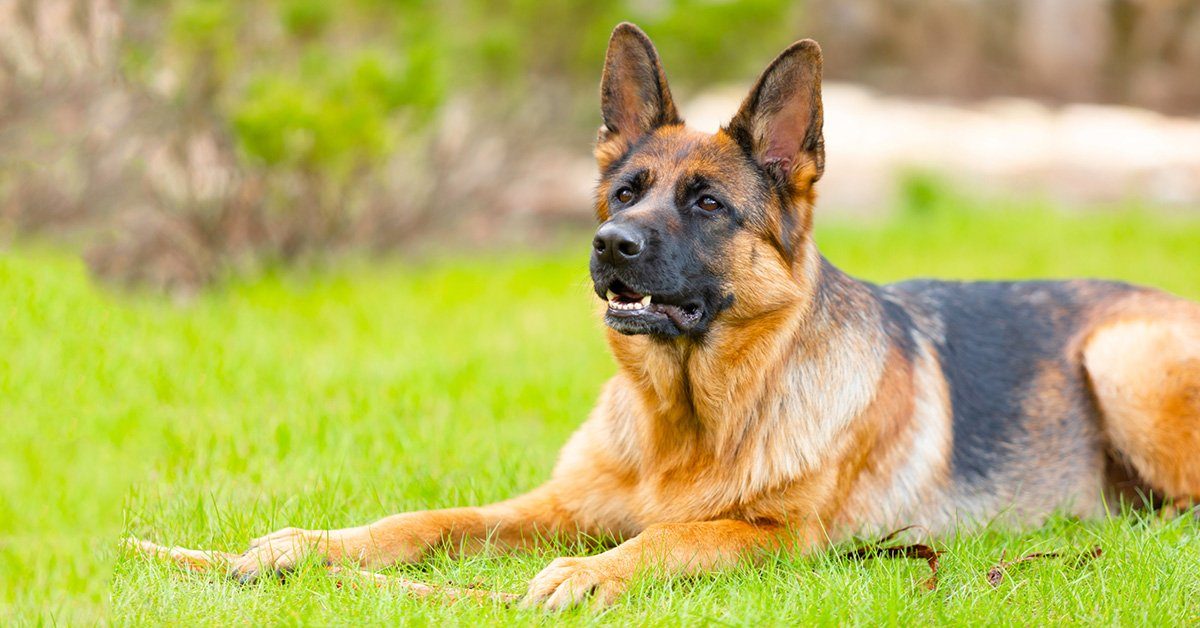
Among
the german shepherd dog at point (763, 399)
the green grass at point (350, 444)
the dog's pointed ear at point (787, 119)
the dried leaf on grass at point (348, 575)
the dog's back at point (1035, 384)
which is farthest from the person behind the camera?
the dog's back at point (1035, 384)

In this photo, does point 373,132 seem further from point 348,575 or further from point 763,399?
point 348,575

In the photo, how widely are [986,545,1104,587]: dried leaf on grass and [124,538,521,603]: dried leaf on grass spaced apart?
5.15ft

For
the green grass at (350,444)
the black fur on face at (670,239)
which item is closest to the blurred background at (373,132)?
the green grass at (350,444)

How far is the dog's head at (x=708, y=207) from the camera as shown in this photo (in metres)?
4.07

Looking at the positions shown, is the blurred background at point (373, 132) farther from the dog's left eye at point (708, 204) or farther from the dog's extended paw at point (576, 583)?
the dog's extended paw at point (576, 583)

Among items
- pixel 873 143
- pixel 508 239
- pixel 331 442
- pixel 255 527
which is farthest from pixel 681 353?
pixel 873 143

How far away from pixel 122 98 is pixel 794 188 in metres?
6.52

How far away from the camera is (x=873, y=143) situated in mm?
15758

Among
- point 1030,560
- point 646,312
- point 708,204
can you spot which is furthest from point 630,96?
point 1030,560

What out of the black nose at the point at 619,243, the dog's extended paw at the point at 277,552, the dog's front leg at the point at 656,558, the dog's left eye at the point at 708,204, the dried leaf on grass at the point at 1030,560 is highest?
the dog's left eye at the point at 708,204

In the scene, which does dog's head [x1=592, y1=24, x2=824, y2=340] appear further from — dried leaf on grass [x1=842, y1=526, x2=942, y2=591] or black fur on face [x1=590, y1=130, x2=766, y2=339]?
dried leaf on grass [x1=842, y1=526, x2=942, y2=591]

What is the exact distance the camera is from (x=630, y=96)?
461 centimetres

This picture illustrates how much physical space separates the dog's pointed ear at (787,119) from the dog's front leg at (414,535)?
1508mm

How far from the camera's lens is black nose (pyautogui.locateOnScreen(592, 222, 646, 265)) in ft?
13.0
